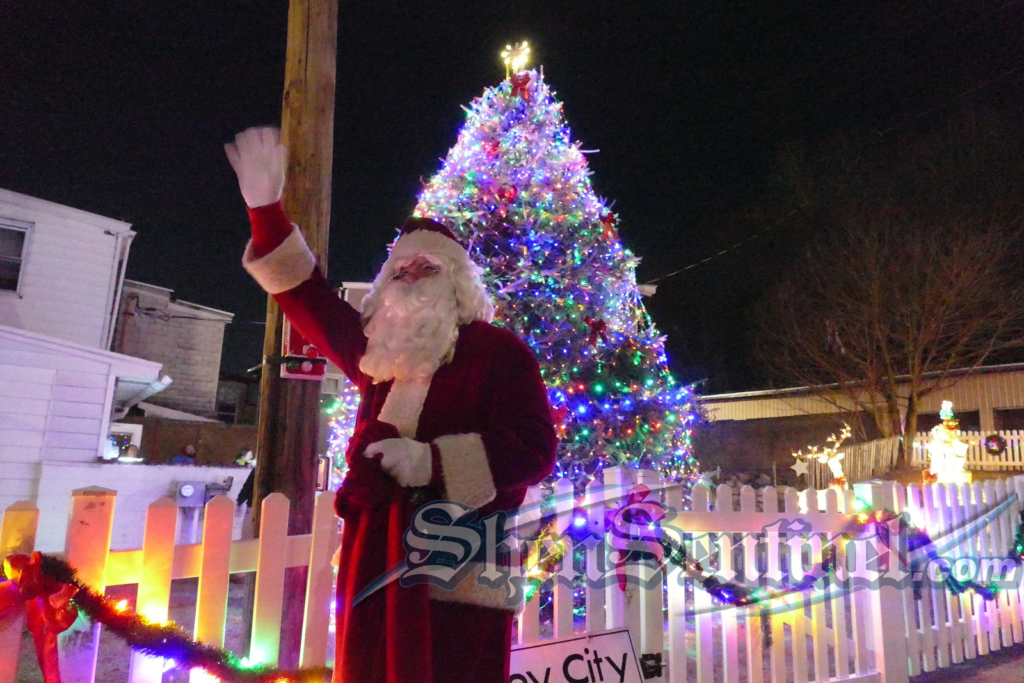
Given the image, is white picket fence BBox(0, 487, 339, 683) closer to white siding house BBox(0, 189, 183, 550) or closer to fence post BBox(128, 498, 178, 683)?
fence post BBox(128, 498, 178, 683)

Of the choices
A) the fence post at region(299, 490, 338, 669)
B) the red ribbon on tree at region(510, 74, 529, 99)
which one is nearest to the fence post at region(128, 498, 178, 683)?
the fence post at region(299, 490, 338, 669)

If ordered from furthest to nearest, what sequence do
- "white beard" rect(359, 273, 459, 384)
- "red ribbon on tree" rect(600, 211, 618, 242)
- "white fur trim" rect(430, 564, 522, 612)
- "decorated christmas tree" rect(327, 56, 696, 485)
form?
"red ribbon on tree" rect(600, 211, 618, 242) → "decorated christmas tree" rect(327, 56, 696, 485) → "white beard" rect(359, 273, 459, 384) → "white fur trim" rect(430, 564, 522, 612)

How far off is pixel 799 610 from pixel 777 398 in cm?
2113

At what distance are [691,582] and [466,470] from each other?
6.17 feet

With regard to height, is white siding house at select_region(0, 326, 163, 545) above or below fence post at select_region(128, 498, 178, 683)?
above

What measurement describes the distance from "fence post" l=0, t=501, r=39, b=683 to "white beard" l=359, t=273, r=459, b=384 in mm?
1069

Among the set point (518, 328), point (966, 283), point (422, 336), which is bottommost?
point (422, 336)


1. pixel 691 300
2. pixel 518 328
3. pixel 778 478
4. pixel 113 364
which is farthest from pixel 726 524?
pixel 691 300

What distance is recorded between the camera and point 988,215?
14055 mm

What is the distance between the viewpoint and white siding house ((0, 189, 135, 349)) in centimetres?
1041

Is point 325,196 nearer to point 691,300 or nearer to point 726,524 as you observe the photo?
point 726,524

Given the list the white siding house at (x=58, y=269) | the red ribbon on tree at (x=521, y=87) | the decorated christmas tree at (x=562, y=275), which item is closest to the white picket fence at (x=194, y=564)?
the decorated christmas tree at (x=562, y=275)

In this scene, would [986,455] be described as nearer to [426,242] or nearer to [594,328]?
[594,328]

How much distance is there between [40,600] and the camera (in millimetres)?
1772
